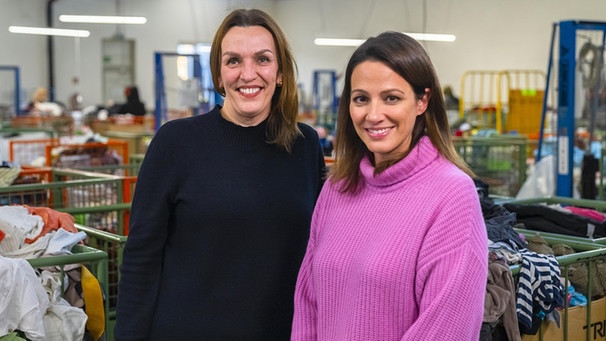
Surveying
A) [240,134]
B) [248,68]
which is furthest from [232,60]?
[240,134]

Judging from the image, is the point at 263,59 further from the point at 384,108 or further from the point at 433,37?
the point at 433,37

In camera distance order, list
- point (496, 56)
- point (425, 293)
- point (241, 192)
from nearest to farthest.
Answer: point (425, 293)
point (241, 192)
point (496, 56)

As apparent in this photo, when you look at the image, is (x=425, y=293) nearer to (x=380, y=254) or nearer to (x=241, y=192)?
(x=380, y=254)

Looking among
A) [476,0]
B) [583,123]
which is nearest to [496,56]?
[476,0]

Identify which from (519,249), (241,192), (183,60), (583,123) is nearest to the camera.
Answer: (241,192)

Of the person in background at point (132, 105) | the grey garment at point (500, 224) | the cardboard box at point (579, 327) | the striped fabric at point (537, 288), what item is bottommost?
the cardboard box at point (579, 327)

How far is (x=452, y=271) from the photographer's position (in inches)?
74.6

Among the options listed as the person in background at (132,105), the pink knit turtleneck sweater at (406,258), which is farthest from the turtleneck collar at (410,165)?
the person in background at (132,105)

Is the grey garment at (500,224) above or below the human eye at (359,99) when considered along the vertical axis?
below

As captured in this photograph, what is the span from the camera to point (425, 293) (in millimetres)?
1926

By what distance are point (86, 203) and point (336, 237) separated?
4.98 metres

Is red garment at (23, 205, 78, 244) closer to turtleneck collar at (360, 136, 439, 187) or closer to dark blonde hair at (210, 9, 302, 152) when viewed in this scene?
dark blonde hair at (210, 9, 302, 152)

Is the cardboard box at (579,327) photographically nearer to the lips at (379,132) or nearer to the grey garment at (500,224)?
the grey garment at (500,224)

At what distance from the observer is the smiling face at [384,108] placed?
2.02 metres
